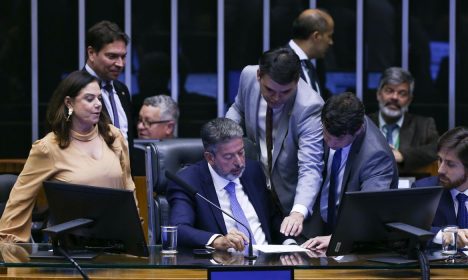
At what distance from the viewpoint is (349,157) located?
213 inches

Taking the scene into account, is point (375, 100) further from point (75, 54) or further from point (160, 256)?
point (160, 256)

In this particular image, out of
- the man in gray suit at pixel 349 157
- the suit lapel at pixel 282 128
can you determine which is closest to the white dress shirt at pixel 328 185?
the man in gray suit at pixel 349 157

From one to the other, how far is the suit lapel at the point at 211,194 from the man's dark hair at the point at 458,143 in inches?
42.0

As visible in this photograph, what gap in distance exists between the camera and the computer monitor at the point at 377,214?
4500mm

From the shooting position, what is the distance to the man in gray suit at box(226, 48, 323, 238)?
18.4 ft

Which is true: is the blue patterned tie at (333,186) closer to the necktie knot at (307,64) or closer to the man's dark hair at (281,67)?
the man's dark hair at (281,67)

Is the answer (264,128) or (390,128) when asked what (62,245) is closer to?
(264,128)

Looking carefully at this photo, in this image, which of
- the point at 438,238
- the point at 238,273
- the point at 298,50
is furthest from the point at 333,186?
the point at 298,50

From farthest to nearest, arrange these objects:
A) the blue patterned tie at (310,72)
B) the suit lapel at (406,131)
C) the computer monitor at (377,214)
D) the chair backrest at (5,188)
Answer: the suit lapel at (406,131), the blue patterned tie at (310,72), the chair backrest at (5,188), the computer monitor at (377,214)

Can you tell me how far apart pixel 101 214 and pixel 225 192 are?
1.11 meters

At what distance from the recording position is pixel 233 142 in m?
5.40

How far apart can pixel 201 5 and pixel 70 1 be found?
0.98m

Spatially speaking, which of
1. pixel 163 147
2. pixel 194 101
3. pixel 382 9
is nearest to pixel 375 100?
pixel 382 9

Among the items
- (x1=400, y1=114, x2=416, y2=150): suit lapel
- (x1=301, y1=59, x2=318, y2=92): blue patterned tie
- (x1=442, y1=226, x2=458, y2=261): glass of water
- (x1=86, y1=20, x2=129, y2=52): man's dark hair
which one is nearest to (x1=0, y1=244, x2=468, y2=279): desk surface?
(x1=442, y1=226, x2=458, y2=261): glass of water
